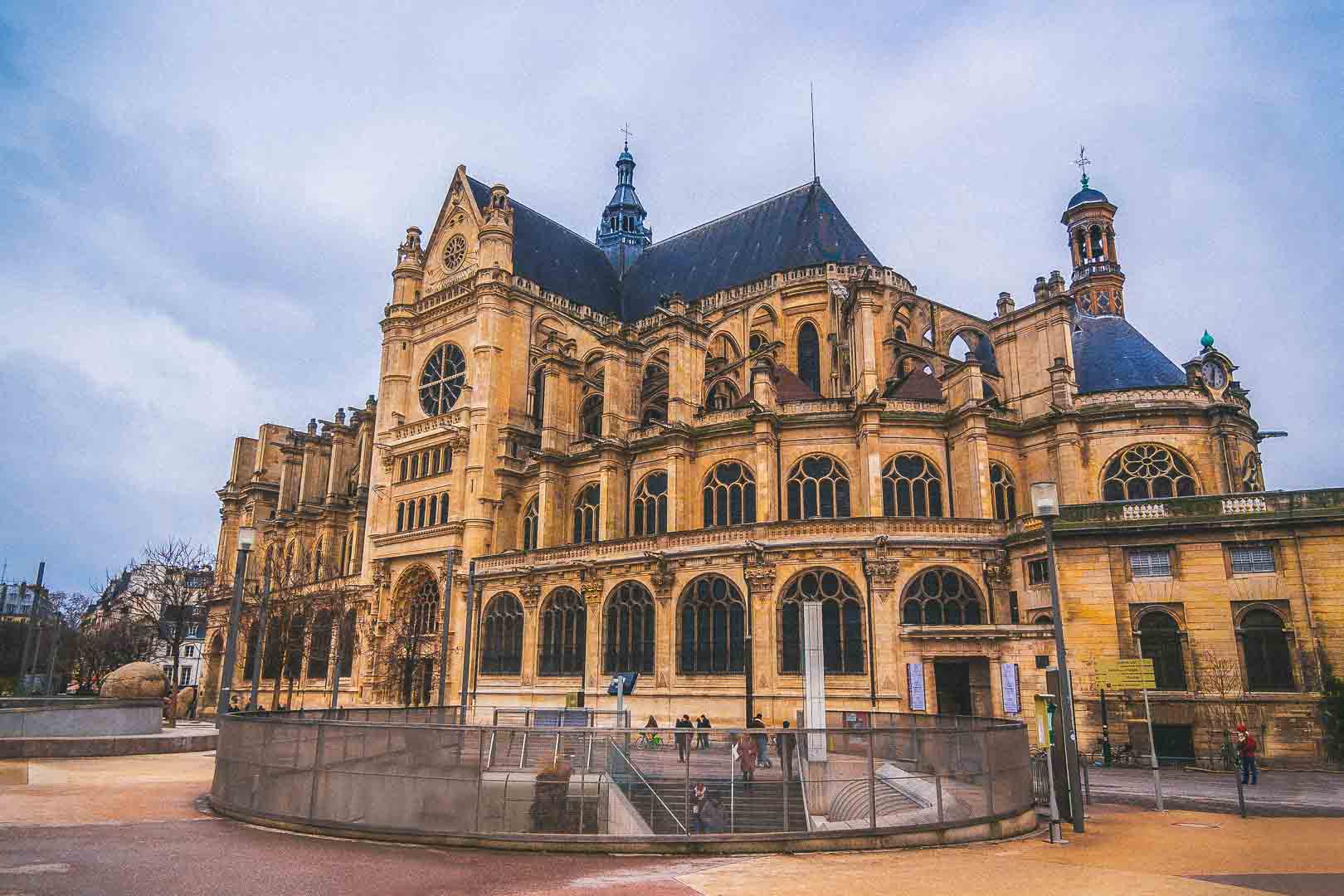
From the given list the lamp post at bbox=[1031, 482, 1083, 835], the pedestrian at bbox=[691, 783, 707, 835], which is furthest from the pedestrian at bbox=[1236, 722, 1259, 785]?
the pedestrian at bbox=[691, 783, 707, 835]

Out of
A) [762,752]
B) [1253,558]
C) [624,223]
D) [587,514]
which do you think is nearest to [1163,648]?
[1253,558]

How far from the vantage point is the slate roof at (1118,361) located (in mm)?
36969

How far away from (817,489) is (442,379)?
1007 inches

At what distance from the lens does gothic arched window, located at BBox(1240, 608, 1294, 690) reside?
25453 millimetres

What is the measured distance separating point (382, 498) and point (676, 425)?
22198 millimetres

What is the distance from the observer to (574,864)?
10727mm

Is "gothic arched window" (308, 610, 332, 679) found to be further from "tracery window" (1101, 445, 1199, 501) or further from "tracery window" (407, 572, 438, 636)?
"tracery window" (1101, 445, 1199, 501)

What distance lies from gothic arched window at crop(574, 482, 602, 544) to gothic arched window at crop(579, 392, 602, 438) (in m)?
5.74

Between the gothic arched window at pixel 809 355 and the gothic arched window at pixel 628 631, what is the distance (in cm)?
1587

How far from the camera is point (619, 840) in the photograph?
11430 mm

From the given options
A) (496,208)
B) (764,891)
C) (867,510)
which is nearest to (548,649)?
(867,510)

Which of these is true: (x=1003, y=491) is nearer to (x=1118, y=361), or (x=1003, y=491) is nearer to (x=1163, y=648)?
(x=1118, y=361)

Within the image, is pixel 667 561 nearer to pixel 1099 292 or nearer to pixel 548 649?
pixel 548 649

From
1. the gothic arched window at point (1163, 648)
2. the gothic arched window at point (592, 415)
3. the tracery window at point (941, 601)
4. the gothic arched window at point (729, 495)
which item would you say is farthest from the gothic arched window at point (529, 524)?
the gothic arched window at point (1163, 648)
